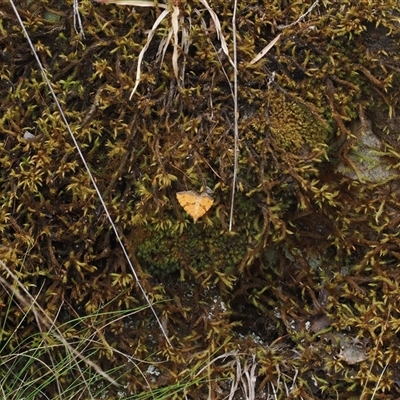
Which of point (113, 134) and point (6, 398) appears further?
point (113, 134)

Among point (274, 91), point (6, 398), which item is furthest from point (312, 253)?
point (6, 398)

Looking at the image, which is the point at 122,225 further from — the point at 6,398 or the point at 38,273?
the point at 6,398

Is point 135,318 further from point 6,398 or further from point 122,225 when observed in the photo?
point 6,398

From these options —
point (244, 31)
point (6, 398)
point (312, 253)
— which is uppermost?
point (244, 31)

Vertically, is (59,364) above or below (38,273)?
below

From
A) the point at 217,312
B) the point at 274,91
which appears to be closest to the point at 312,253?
the point at 217,312

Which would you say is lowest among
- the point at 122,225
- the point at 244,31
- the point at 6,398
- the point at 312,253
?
the point at 6,398
